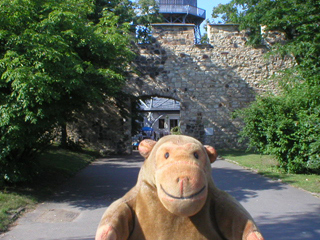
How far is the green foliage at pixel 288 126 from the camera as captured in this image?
10.3m

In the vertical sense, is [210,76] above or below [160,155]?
above

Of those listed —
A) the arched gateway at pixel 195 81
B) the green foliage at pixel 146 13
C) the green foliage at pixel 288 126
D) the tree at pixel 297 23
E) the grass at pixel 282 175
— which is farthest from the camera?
the green foliage at pixel 146 13

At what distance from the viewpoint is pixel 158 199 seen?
3021 millimetres

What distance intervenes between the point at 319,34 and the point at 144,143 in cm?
1130

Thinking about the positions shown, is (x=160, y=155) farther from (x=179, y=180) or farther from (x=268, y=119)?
(x=268, y=119)

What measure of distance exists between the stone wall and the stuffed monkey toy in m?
15.2

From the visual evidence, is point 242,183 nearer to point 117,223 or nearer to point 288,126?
point 288,126

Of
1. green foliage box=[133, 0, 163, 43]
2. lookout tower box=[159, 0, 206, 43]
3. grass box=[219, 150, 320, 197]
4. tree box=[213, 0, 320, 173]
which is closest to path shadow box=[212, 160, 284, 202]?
grass box=[219, 150, 320, 197]

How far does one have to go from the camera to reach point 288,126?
10.8m

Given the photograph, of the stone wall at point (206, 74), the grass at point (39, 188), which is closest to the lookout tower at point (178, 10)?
the stone wall at point (206, 74)

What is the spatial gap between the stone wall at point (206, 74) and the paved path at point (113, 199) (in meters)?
7.29

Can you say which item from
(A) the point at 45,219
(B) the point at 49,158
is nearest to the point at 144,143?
(A) the point at 45,219

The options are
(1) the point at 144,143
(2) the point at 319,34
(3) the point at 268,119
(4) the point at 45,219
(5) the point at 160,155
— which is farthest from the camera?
(2) the point at 319,34

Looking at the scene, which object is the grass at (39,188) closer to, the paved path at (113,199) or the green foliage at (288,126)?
the paved path at (113,199)
